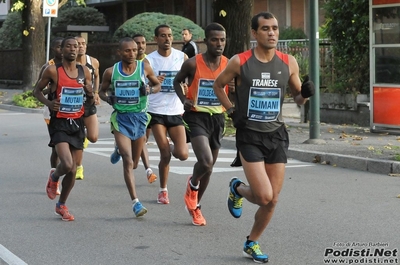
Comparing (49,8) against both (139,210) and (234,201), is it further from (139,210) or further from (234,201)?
(234,201)

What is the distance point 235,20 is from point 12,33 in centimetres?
2430

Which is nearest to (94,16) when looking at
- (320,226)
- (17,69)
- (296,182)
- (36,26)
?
(17,69)

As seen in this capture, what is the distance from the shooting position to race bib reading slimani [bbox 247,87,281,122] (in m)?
6.65

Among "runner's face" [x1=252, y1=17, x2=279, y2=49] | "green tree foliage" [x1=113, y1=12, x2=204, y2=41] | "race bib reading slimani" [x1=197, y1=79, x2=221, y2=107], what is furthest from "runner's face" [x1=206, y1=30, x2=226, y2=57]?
"green tree foliage" [x1=113, y1=12, x2=204, y2=41]

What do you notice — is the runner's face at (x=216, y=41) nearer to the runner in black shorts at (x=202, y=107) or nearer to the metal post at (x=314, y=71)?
the runner in black shorts at (x=202, y=107)

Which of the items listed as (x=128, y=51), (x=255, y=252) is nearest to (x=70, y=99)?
(x=128, y=51)

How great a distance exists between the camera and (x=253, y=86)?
664 centimetres

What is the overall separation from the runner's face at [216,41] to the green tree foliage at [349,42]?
Result: 35.3 ft

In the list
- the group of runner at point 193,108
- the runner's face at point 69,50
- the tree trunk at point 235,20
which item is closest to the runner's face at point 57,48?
the group of runner at point 193,108

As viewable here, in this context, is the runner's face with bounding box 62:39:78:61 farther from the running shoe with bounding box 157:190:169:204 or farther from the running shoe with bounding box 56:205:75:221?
the running shoe with bounding box 157:190:169:204

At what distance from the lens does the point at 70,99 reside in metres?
8.74

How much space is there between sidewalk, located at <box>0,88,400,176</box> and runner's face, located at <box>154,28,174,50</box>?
3.91m

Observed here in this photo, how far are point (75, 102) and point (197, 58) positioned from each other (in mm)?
1381

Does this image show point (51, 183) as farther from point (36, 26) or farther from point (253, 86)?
point (36, 26)
